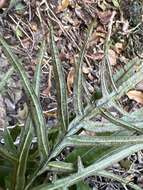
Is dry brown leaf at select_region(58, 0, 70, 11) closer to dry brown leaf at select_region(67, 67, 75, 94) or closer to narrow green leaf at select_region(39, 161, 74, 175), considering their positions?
dry brown leaf at select_region(67, 67, 75, 94)

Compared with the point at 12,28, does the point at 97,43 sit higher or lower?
lower

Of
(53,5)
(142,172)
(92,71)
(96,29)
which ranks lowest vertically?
(142,172)

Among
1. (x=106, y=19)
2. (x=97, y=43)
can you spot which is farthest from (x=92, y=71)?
(x=106, y=19)

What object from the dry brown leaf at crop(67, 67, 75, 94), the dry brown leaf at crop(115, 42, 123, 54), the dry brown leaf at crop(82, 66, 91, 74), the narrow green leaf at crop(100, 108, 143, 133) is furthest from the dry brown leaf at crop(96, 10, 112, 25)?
the narrow green leaf at crop(100, 108, 143, 133)

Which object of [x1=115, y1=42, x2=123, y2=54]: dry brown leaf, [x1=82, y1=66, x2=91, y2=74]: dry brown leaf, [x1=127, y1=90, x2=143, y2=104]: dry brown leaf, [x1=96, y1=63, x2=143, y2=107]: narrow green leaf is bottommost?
[x1=127, y1=90, x2=143, y2=104]: dry brown leaf

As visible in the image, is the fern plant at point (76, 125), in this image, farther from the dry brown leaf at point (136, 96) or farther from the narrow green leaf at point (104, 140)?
the dry brown leaf at point (136, 96)

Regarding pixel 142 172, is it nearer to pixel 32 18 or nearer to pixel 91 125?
pixel 32 18

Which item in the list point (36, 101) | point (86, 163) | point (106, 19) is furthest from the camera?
point (106, 19)

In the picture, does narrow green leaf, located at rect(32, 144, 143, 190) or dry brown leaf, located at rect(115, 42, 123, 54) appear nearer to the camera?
narrow green leaf, located at rect(32, 144, 143, 190)

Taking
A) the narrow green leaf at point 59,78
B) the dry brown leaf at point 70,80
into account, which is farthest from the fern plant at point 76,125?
the dry brown leaf at point 70,80

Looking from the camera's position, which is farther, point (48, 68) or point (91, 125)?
point (48, 68)

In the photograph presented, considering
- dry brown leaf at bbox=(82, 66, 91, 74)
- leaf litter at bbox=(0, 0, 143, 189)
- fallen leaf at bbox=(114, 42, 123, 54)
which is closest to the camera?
leaf litter at bbox=(0, 0, 143, 189)
